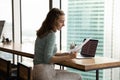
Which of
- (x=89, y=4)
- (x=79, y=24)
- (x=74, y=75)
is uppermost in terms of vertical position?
(x=89, y=4)

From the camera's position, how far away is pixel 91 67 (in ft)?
8.70

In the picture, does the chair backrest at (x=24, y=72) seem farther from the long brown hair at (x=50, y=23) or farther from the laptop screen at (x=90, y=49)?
the laptop screen at (x=90, y=49)

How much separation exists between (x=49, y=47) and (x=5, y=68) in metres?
0.76

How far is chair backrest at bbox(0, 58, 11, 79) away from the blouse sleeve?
1.86 feet

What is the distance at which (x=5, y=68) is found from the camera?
10.4 feet

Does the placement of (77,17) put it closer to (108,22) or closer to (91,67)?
(108,22)

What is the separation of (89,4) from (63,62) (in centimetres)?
202

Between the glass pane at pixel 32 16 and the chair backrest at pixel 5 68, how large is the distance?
2.53 meters

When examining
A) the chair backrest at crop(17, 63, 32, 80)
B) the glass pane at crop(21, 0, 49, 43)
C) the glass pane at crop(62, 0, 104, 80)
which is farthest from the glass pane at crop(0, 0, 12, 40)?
the chair backrest at crop(17, 63, 32, 80)

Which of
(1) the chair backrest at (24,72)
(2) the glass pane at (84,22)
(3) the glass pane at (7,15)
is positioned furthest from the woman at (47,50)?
(3) the glass pane at (7,15)

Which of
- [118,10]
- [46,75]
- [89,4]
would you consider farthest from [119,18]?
[46,75]

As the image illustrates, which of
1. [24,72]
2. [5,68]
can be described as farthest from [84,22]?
[24,72]

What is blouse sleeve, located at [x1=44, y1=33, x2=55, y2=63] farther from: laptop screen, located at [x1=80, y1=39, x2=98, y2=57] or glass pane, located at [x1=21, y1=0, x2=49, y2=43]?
glass pane, located at [x1=21, y1=0, x2=49, y2=43]

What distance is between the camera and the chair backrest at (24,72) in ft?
8.55
